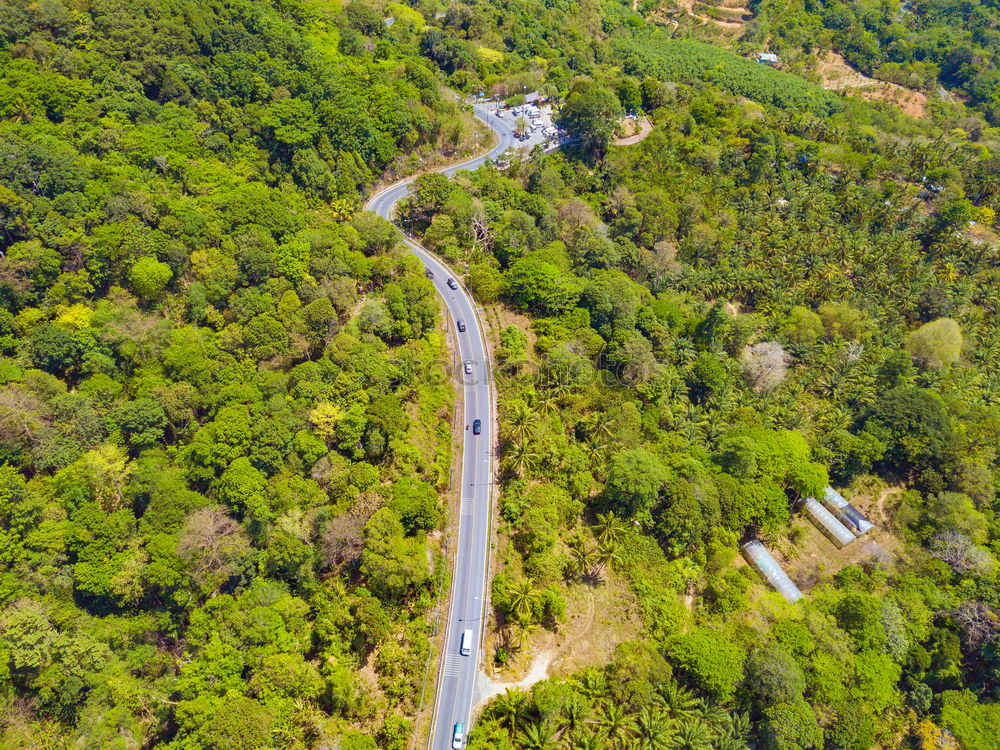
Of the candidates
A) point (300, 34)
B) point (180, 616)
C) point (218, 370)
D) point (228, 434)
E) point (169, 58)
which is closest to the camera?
point (180, 616)

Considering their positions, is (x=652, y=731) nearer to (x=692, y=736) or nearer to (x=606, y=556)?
(x=692, y=736)

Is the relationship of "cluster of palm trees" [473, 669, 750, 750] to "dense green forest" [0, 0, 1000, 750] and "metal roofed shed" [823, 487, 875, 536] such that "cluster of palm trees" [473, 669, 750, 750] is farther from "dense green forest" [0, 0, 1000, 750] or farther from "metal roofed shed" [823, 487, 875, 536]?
"metal roofed shed" [823, 487, 875, 536]

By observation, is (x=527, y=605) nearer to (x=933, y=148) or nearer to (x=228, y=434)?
(x=228, y=434)

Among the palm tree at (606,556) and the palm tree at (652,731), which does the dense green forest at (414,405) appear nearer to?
the palm tree at (652,731)

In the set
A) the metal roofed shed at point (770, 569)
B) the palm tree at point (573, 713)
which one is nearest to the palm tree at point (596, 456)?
the metal roofed shed at point (770, 569)

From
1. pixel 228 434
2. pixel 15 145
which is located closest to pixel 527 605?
pixel 228 434

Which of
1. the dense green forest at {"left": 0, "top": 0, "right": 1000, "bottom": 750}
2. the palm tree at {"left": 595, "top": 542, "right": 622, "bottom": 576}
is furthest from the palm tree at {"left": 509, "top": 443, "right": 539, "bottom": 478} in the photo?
the palm tree at {"left": 595, "top": 542, "right": 622, "bottom": 576}
